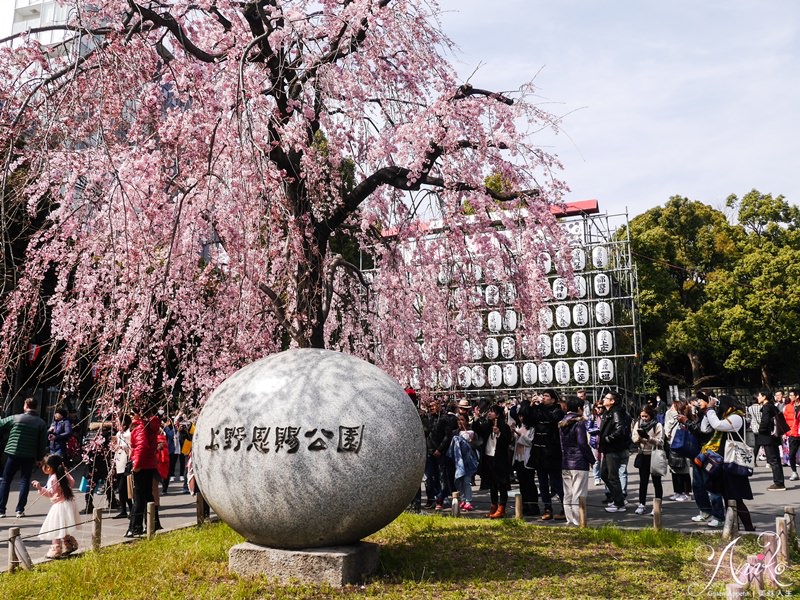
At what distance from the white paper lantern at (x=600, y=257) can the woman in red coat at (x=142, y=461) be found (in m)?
21.5

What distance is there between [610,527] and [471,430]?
14.9 ft

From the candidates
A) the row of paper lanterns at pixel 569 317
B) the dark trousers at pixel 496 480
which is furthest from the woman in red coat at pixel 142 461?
the row of paper lanterns at pixel 569 317

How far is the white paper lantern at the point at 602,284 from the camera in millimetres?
28047

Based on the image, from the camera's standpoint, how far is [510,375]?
29.9 meters

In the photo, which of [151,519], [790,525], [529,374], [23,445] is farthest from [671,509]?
[529,374]

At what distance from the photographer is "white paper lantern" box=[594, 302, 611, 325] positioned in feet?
91.5

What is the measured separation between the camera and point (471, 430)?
1357cm

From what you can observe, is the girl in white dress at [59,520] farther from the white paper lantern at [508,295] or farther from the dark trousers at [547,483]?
the white paper lantern at [508,295]

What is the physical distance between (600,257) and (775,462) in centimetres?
1488

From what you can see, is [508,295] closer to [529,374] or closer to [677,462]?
[677,462]

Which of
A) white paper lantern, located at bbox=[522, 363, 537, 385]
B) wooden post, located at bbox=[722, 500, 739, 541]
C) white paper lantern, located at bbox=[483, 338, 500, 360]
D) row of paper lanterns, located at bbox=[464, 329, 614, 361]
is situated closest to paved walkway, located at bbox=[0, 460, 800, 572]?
wooden post, located at bbox=[722, 500, 739, 541]

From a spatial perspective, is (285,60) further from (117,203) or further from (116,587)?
(116,587)

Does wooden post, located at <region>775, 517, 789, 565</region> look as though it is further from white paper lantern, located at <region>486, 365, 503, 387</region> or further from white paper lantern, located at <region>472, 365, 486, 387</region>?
white paper lantern, located at <region>486, 365, 503, 387</region>

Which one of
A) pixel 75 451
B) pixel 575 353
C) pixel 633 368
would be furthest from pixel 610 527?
pixel 633 368
